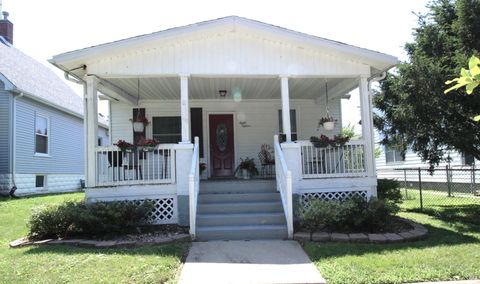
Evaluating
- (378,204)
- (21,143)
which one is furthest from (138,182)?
(21,143)

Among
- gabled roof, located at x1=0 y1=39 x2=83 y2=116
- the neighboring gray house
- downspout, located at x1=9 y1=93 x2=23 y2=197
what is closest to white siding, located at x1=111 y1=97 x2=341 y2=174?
downspout, located at x1=9 y1=93 x2=23 y2=197

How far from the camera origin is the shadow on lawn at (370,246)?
662 cm

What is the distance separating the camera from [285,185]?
→ 27.5ft

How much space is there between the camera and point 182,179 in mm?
9023

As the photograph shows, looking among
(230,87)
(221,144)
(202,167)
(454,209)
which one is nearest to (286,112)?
(230,87)

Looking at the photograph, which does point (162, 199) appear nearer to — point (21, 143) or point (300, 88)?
point (300, 88)

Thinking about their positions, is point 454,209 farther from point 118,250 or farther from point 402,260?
point 118,250

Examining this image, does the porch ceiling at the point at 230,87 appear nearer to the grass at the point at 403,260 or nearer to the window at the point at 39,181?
the grass at the point at 403,260

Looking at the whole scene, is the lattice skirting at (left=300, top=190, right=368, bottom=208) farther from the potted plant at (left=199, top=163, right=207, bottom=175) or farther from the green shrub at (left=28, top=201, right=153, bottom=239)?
the potted plant at (left=199, top=163, right=207, bottom=175)

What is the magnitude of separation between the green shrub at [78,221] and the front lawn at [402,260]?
3.35m

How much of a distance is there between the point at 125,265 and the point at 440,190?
16020mm

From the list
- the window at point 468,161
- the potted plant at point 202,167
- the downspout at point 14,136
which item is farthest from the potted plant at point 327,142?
the downspout at point 14,136

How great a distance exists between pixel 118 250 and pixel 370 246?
13.1 ft

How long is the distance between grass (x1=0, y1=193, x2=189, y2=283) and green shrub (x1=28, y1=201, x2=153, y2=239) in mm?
592
